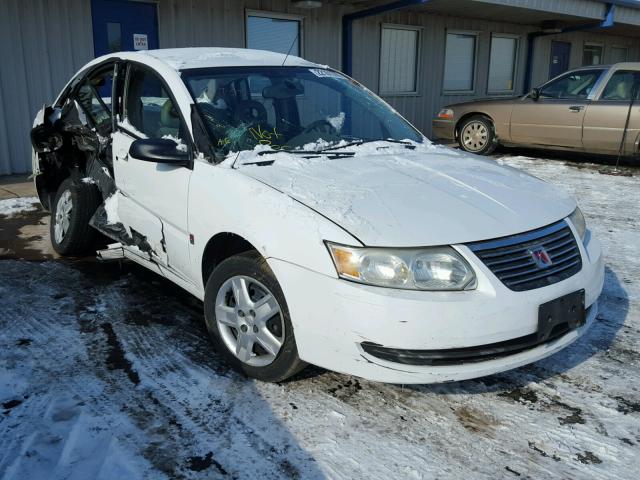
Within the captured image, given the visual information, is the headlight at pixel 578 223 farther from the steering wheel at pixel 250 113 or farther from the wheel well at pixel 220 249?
the steering wheel at pixel 250 113

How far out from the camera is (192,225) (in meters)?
2.99

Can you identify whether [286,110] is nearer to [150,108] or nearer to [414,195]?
[150,108]

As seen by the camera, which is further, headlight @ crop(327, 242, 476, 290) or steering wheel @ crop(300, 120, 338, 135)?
steering wheel @ crop(300, 120, 338, 135)

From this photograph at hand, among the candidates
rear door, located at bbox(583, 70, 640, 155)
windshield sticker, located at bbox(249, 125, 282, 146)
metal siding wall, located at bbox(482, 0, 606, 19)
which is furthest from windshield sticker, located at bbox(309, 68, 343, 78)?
metal siding wall, located at bbox(482, 0, 606, 19)

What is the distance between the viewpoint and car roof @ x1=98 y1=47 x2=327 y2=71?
11.6 feet

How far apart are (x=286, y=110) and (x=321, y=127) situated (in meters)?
0.25

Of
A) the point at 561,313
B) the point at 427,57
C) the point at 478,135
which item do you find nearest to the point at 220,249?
the point at 561,313

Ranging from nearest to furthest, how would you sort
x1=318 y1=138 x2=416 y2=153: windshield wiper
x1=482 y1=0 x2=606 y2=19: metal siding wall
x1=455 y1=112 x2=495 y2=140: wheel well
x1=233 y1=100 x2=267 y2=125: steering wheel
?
x1=233 y1=100 x2=267 y2=125: steering wheel < x1=318 y1=138 x2=416 y2=153: windshield wiper < x1=455 y1=112 x2=495 y2=140: wheel well < x1=482 y1=0 x2=606 y2=19: metal siding wall

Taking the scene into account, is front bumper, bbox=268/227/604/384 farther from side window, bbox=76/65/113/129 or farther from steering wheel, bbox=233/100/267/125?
side window, bbox=76/65/113/129

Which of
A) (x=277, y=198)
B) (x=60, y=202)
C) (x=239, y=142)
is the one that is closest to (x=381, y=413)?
(x=277, y=198)

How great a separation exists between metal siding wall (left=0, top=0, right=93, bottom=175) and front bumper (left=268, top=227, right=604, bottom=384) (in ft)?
23.0

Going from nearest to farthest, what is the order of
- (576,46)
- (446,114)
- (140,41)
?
(140,41)
(446,114)
(576,46)

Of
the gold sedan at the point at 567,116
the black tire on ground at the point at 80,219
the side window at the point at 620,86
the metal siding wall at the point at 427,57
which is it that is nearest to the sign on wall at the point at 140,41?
the metal siding wall at the point at 427,57

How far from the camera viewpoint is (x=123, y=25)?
841 cm
